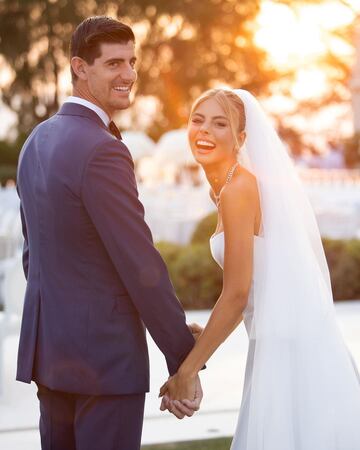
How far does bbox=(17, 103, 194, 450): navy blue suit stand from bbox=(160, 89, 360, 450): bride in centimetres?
64

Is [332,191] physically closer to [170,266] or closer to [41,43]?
[170,266]

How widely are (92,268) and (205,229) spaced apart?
34.3 feet

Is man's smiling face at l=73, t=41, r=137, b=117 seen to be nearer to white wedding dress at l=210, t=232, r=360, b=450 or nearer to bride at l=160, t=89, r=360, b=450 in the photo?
bride at l=160, t=89, r=360, b=450

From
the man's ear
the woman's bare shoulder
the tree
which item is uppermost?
the tree

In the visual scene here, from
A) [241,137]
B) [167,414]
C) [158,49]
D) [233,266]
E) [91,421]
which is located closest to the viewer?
[91,421]

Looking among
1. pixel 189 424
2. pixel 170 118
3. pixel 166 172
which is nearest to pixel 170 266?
pixel 189 424

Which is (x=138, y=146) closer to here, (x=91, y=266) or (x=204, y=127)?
(x=204, y=127)

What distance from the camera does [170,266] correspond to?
467 inches

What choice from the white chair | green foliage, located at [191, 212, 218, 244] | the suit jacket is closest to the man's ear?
the suit jacket

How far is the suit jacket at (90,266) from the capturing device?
2973 millimetres

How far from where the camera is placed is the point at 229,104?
3.78 metres

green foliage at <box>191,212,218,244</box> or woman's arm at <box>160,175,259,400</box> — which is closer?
woman's arm at <box>160,175,259,400</box>

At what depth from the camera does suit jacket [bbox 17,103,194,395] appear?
9.75 ft

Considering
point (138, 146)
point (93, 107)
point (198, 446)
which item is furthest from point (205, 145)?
point (138, 146)
